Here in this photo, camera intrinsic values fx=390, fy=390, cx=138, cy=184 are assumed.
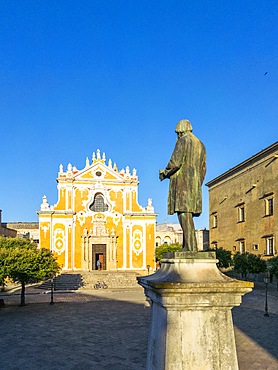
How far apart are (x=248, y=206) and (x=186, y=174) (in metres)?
33.5

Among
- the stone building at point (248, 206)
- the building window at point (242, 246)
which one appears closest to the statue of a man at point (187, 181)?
the stone building at point (248, 206)

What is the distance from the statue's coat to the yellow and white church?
37576mm

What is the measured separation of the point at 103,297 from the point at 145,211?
52.5 feet

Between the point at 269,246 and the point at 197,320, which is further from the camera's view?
the point at 269,246

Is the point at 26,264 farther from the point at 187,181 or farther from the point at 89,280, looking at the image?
the point at 187,181

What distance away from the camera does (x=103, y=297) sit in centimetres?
2903

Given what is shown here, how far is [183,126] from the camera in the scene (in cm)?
552

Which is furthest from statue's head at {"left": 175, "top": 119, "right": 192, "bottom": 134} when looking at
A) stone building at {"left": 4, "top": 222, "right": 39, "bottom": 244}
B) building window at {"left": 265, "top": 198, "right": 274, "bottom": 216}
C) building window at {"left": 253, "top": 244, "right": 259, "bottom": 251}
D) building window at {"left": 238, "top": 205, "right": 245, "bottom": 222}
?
stone building at {"left": 4, "top": 222, "right": 39, "bottom": 244}

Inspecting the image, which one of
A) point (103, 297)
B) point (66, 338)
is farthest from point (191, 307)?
point (103, 297)

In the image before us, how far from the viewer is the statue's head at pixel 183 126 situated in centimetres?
550

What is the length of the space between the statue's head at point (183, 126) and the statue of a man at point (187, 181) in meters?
0.14

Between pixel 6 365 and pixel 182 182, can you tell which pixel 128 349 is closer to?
pixel 6 365

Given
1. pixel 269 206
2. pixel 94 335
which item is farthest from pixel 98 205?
pixel 94 335

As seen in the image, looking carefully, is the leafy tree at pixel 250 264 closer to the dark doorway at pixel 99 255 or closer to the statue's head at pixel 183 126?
the dark doorway at pixel 99 255
